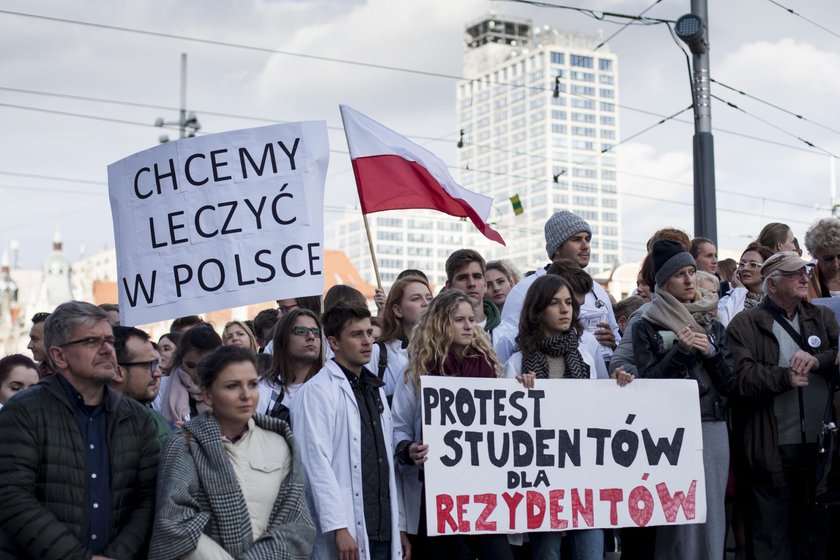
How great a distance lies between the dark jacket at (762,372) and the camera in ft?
22.1

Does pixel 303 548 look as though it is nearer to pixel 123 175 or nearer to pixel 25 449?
pixel 25 449

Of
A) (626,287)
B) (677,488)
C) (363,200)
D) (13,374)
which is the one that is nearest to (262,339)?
(363,200)

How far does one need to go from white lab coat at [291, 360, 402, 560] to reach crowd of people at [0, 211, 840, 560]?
0.01m

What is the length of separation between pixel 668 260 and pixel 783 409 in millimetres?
1139

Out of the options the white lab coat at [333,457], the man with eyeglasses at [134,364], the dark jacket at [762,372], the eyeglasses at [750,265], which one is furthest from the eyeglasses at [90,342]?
the eyeglasses at [750,265]

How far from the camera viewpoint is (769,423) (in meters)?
6.86

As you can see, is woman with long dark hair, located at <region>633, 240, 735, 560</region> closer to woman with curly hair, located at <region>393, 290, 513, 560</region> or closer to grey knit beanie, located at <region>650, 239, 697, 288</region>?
grey knit beanie, located at <region>650, 239, 697, 288</region>

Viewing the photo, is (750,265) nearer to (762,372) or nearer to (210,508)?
(762,372)

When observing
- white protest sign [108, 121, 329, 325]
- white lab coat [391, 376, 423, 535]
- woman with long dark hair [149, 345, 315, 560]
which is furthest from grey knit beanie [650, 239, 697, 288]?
woman with long dark hair [149, 345, 315, 560]

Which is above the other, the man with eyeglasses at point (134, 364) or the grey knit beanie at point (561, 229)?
the grey knit beanie at point (561, 229)

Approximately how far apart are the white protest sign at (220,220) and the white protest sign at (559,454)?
1224mm

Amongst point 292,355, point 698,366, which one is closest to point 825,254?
point 698,366

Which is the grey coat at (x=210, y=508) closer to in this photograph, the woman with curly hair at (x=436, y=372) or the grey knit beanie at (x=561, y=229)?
the woman with curly hair at (x=436, y=372)

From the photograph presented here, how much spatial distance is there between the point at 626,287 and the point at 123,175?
20.2 metres
